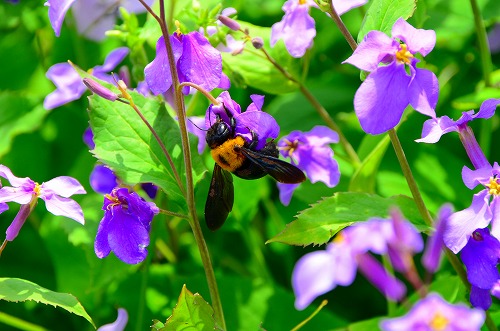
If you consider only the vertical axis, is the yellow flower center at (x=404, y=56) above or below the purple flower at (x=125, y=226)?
above

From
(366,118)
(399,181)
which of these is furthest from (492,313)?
(366,118)

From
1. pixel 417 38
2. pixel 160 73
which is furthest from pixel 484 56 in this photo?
pixel 160 73

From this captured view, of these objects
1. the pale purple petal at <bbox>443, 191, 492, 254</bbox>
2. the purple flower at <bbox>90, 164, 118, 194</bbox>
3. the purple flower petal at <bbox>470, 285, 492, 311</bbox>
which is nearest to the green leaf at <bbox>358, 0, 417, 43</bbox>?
the pale purple petal at <bbox>443, 191, 492, 254</bbox>

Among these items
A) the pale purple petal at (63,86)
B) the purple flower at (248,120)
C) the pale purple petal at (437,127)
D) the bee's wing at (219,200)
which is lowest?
the pale purple petal at (63,86)

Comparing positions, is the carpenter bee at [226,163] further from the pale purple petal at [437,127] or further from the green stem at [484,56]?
the green stem at [484,56]

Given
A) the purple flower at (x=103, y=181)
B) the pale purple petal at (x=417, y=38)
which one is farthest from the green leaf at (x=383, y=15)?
the purple flower at (x=103, y=181)

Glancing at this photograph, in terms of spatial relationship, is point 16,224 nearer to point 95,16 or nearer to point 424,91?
point 424,91
